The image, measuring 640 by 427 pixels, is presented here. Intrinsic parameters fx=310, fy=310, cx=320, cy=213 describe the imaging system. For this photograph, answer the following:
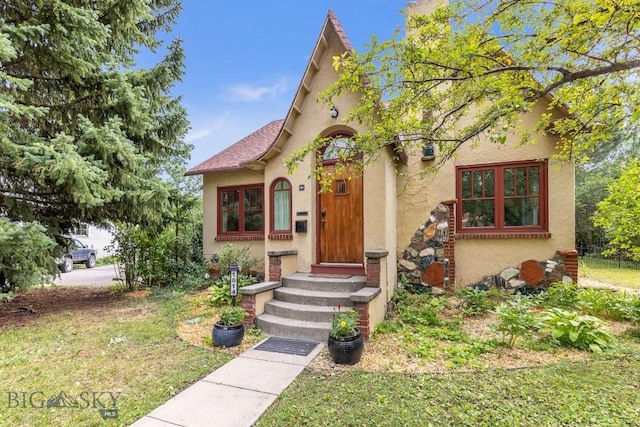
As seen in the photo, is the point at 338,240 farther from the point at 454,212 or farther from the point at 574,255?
the point at 574,255

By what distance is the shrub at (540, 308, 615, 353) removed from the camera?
14.9ft

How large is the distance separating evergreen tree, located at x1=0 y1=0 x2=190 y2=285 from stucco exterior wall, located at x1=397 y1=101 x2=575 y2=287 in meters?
6.09

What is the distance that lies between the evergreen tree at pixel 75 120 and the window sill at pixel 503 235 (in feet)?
23.8

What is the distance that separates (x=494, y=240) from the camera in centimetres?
746

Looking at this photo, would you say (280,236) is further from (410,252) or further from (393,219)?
(410,252)

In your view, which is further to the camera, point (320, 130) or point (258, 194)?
point (258, 194)

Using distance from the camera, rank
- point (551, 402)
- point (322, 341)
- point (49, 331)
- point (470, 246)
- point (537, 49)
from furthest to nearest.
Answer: point (470, 246) < point (49, 331) < point (322, 341) < point (537, 49) < point (551, 402)

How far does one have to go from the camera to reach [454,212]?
772 cm

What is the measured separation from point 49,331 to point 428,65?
7911 millimetres

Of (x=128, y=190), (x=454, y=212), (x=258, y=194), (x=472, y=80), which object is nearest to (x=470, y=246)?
(x=454, y=212)

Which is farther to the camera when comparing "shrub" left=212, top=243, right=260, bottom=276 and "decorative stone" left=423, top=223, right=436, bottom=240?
"shrub" left=212, top=243, right=260, bottom=276

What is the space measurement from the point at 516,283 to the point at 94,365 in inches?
326

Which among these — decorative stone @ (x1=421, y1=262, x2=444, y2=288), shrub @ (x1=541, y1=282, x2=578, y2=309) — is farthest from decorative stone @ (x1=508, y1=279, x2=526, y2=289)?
decorative stone @ (x1=421, y1=262, x2=444, y2=288)

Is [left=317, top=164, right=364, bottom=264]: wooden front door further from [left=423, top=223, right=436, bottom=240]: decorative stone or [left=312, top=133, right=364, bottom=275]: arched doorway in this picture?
[left=423, top=223, right=436, bottom=240]: decorative stone
